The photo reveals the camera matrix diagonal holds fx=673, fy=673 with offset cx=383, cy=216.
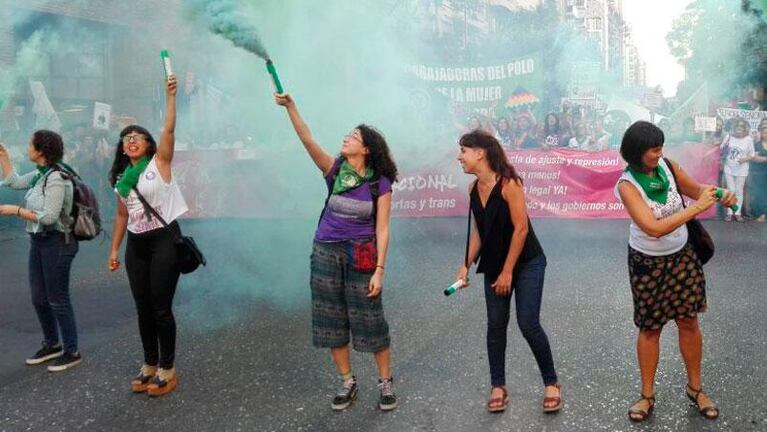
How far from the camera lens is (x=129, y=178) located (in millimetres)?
3684

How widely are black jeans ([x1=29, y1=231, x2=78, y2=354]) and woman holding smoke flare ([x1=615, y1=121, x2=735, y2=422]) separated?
3.30m

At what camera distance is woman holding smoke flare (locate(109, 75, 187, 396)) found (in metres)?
3.66

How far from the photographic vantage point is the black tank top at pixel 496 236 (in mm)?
3281

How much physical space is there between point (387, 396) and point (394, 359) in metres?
0.76

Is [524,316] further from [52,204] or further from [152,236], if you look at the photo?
[52,204]

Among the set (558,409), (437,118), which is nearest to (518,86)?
(437,118)

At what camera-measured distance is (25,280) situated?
22.6 feet

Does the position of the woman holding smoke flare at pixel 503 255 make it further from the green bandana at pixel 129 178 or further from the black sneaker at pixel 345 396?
the green bandana at pixel 129 178

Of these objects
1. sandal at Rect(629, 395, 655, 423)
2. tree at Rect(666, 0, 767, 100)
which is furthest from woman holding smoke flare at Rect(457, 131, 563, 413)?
tree at Rect(666, 0, 767, 100)

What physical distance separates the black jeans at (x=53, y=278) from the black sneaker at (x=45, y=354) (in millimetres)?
142

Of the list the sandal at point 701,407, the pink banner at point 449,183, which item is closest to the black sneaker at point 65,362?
the sandal at point 701,407

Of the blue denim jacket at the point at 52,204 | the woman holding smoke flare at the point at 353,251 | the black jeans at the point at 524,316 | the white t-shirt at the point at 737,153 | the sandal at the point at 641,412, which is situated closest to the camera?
the sandal at the point at 641,412

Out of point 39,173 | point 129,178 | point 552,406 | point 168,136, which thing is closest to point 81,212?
point 39,173

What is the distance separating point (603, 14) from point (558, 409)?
11930 centimetres
